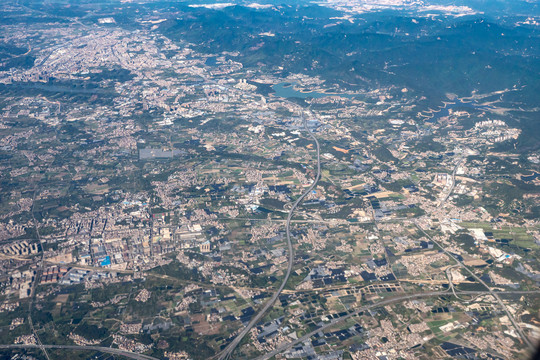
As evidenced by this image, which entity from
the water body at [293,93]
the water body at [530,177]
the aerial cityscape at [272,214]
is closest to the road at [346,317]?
the aerial cityscape at [272,214]

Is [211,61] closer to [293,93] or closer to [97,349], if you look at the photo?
[293,93]

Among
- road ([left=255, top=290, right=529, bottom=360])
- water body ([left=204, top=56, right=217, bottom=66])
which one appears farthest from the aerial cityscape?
water body ([left=204, top=56, right=217, bottom=66])

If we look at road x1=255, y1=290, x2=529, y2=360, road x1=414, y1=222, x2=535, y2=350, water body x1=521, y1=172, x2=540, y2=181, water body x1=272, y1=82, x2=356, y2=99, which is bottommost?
water body x1=272, y1=82, x2=356, y2=99

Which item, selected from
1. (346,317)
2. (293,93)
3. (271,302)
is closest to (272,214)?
(271,302)

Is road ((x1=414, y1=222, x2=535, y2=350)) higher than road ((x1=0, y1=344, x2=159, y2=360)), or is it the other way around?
road ((x1=414, y1=222, x2=535, y2=350))

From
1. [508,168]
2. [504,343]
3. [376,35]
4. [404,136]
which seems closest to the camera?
[504,343]

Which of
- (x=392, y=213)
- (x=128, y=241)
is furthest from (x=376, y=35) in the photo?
(x=128, y=241)

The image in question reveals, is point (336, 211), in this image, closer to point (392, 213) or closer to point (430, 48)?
point (392, 213)

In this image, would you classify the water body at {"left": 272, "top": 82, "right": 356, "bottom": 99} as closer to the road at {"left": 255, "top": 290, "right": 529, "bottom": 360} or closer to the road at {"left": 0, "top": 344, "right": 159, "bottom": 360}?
the road at {"left": 255, "top": 290, "right": 529, "bottom": 360}
